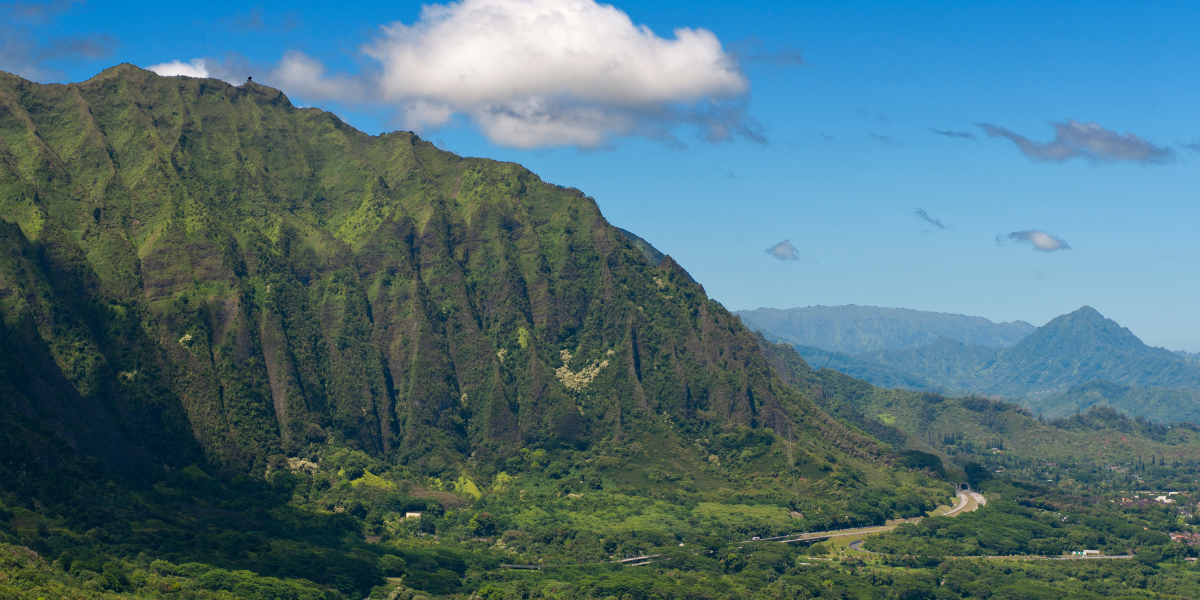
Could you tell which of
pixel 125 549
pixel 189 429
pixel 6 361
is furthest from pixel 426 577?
pixel 6 361

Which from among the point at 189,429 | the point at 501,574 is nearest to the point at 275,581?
the point at 501,574

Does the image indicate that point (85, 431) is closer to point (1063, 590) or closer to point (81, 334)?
point (81, 334)

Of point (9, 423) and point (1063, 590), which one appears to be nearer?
point (9, 423)

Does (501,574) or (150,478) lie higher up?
(150,478)

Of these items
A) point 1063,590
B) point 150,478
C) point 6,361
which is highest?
point 6,361

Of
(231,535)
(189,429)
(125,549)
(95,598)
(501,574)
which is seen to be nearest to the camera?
(95,598)

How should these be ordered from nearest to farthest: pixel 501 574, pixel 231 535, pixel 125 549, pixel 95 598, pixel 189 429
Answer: pixel 95 598
pixel 125 549
pixel 231 535
pixel 501 574
pixel 189 429

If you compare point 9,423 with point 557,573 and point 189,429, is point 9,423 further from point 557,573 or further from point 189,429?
point 557,573

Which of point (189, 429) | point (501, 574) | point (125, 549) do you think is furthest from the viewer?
point (189, 429)

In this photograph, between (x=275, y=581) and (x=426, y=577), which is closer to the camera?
(x=275, y=581)
